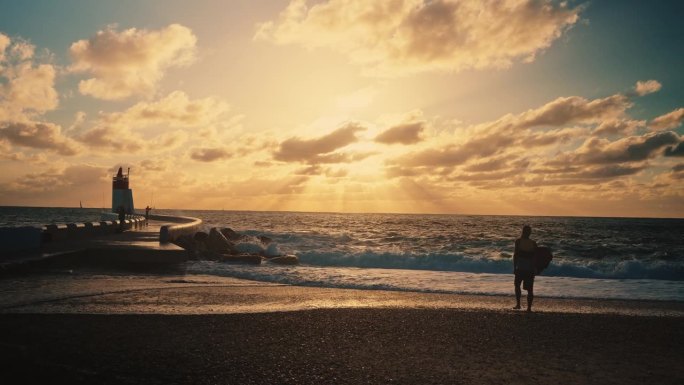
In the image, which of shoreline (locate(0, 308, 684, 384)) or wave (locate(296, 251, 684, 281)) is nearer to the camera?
shoreline (locate(0, 308, 684, 384))

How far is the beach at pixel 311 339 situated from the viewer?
5.66 metres

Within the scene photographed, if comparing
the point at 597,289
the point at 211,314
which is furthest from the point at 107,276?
the point at 597,289

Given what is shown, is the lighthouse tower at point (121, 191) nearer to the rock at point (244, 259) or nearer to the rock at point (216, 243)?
the rock at point (216, 243)

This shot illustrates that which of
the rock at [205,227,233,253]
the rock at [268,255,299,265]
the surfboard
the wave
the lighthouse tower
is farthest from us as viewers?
the lighthouse tower

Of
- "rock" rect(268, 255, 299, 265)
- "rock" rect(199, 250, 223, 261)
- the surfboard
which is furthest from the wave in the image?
the surfboard

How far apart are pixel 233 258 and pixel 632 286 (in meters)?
16.6

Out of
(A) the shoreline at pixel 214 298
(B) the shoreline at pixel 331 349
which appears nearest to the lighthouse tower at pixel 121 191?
(A) the shoreline at pixel 214 298

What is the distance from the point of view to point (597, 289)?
1688cm

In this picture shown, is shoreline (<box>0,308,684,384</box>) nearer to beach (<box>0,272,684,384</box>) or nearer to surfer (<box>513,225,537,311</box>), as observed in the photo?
beach (<box>0,272,684,384</box>)

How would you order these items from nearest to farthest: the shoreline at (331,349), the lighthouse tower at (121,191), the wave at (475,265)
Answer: the shoreline at (331,349) < the wave at (475,265) < the lighthouse tower at (121,191)

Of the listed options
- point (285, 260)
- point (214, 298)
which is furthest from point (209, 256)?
point (214, 298)

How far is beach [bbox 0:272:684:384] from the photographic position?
223 inches

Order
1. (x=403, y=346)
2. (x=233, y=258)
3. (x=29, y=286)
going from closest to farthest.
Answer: (x=403, y=346) < (x=29, y=286) < (x=233, y=258)

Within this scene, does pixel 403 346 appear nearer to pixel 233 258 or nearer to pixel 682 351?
pixel 682 351
